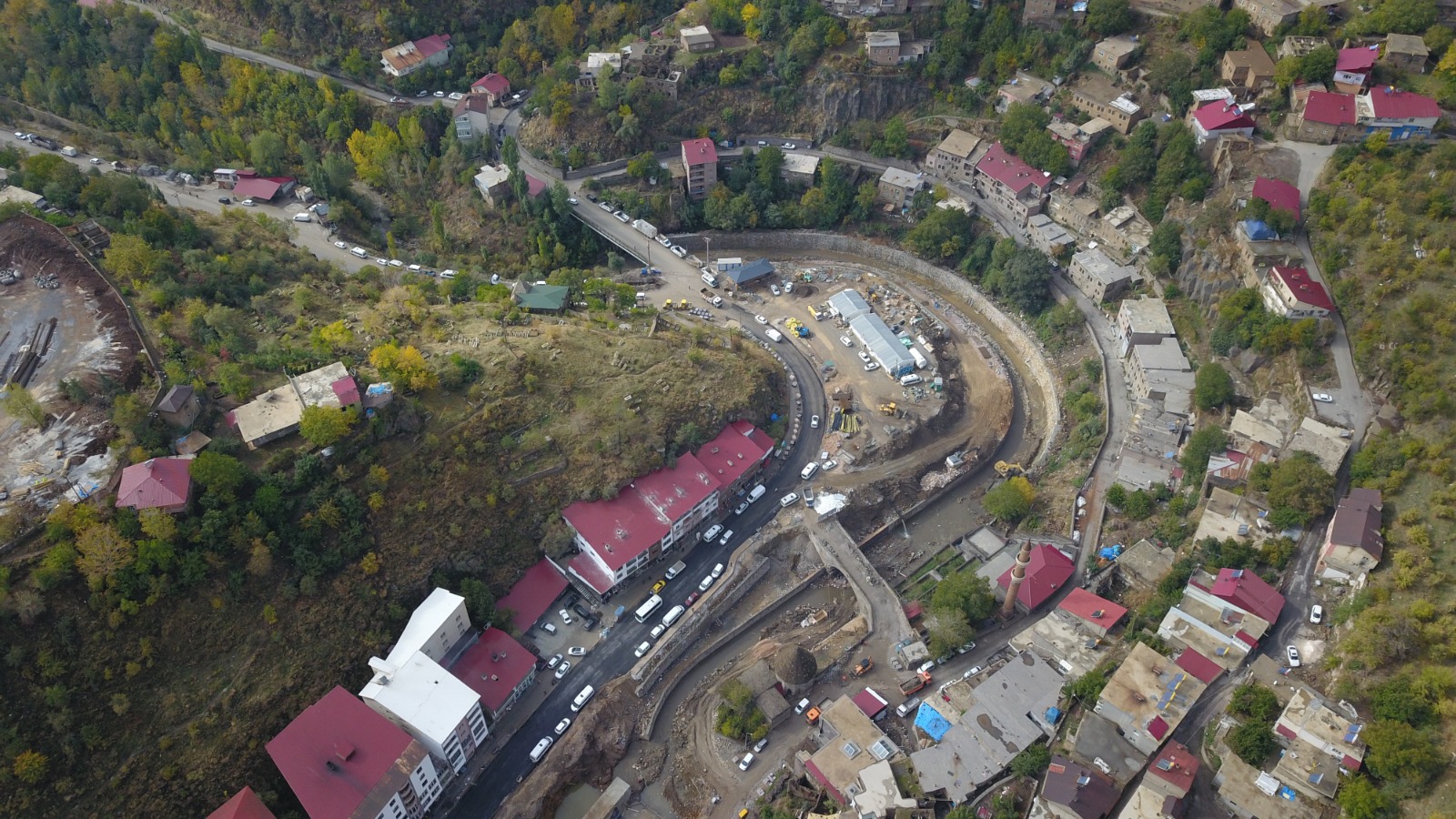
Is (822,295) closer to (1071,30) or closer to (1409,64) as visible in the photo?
(1071,30)

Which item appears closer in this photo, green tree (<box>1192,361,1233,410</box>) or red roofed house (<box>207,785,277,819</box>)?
red roofed house (<box>207,785,277,819</box>)

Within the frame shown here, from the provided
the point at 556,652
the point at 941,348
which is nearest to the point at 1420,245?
the point at 941,348

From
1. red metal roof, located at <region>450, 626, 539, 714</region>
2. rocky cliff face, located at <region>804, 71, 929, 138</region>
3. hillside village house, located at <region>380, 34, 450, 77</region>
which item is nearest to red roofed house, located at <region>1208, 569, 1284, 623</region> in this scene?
red metal roof, located at <region>450, 626, 539, 714</region>

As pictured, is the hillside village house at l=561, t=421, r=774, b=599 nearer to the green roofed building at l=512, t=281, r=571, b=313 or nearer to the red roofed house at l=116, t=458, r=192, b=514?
the green roofed building at l=512, t=281, r=571, b=313

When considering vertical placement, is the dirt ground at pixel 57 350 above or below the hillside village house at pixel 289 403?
above

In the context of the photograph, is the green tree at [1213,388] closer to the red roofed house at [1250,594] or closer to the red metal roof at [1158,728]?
the red roofed house at [1250,594]

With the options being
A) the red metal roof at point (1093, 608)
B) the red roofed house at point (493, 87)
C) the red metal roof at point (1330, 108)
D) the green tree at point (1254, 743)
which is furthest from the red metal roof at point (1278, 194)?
the red roofed house at point (493, 87)
